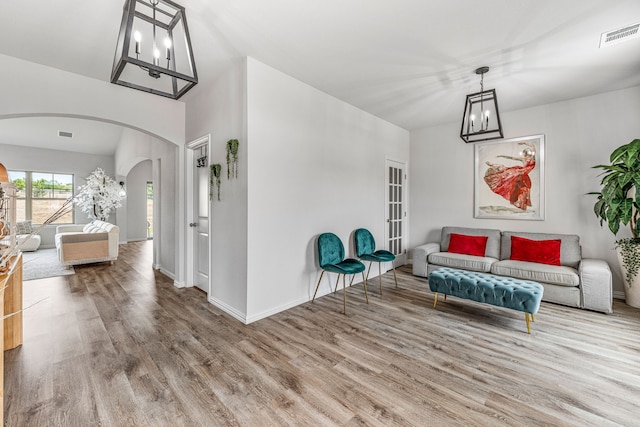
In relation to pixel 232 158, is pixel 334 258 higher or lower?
lower

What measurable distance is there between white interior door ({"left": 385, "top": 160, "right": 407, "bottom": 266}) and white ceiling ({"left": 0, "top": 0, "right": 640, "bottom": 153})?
186 centimetres

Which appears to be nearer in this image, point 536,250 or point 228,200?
point 228,200

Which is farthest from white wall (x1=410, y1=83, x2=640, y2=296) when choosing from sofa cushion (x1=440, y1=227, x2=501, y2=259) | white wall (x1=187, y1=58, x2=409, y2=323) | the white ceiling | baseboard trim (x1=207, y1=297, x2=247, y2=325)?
baseboard trim (x1=207, y1=297, x2=247, y2=325)

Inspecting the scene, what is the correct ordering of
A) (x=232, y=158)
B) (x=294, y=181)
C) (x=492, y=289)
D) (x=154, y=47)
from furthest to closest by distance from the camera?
1. (x=294, y=181)
2. (x=232, y=158)
3. (x=492, y=289)
4. (x=154, y=47)

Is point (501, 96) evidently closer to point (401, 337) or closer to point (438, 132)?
point (438, 132)

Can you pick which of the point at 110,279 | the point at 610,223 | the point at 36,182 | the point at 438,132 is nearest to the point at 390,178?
the point at 438,132

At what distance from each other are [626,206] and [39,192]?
41.3 ft

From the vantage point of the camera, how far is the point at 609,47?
113 inches

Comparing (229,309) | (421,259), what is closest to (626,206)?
(421,259)

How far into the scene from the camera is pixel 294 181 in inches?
140

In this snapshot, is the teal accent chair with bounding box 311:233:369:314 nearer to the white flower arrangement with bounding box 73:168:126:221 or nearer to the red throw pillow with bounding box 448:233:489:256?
→ the red throw pillow with bounding box 448:233:489:256

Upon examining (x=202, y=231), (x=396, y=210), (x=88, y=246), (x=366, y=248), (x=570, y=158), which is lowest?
(x=88, y=246)

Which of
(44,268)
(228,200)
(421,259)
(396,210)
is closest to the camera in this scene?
(228,200)

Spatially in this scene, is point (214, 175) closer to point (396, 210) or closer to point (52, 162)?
point (396, 210)
